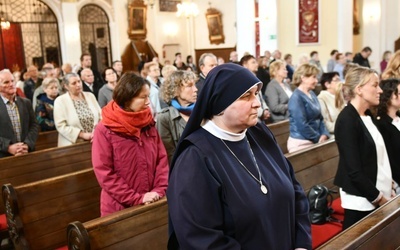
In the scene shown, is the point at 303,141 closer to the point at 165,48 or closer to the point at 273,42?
the point at 273,42

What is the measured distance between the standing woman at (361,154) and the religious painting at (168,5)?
1547 centimetres

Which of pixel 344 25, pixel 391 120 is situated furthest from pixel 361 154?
pixel 344 25

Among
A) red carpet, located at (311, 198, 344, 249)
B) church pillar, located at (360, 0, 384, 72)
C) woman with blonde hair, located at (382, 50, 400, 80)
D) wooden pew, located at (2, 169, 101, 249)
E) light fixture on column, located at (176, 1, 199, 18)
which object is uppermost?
light fixture on column, located at (176, 1, 199, 18)

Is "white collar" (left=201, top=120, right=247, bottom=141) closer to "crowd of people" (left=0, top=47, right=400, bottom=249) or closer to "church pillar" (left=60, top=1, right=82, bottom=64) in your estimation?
"crowd of people" (left=0, top=47, right=400, bottom=249)

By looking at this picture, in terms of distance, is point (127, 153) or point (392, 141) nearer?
point (127, 153)

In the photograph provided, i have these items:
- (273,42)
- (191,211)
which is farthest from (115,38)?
(191,211)

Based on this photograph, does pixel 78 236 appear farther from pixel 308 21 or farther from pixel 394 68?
pixel 308 21

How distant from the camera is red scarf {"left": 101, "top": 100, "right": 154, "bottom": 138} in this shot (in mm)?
2832

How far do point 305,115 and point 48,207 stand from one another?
101 inches

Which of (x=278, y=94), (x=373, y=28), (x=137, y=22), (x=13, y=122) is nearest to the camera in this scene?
(x=13, y=122)

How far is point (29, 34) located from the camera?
14.2 m

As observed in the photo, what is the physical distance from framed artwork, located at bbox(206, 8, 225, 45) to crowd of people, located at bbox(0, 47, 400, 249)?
13475 millimetres

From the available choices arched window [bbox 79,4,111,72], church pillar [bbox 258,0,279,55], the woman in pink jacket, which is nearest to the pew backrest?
the woman in pink jacket

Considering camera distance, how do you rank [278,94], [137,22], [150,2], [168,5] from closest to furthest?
Answer: [278,94]
[137,22]
[150,2]
[168,5]
